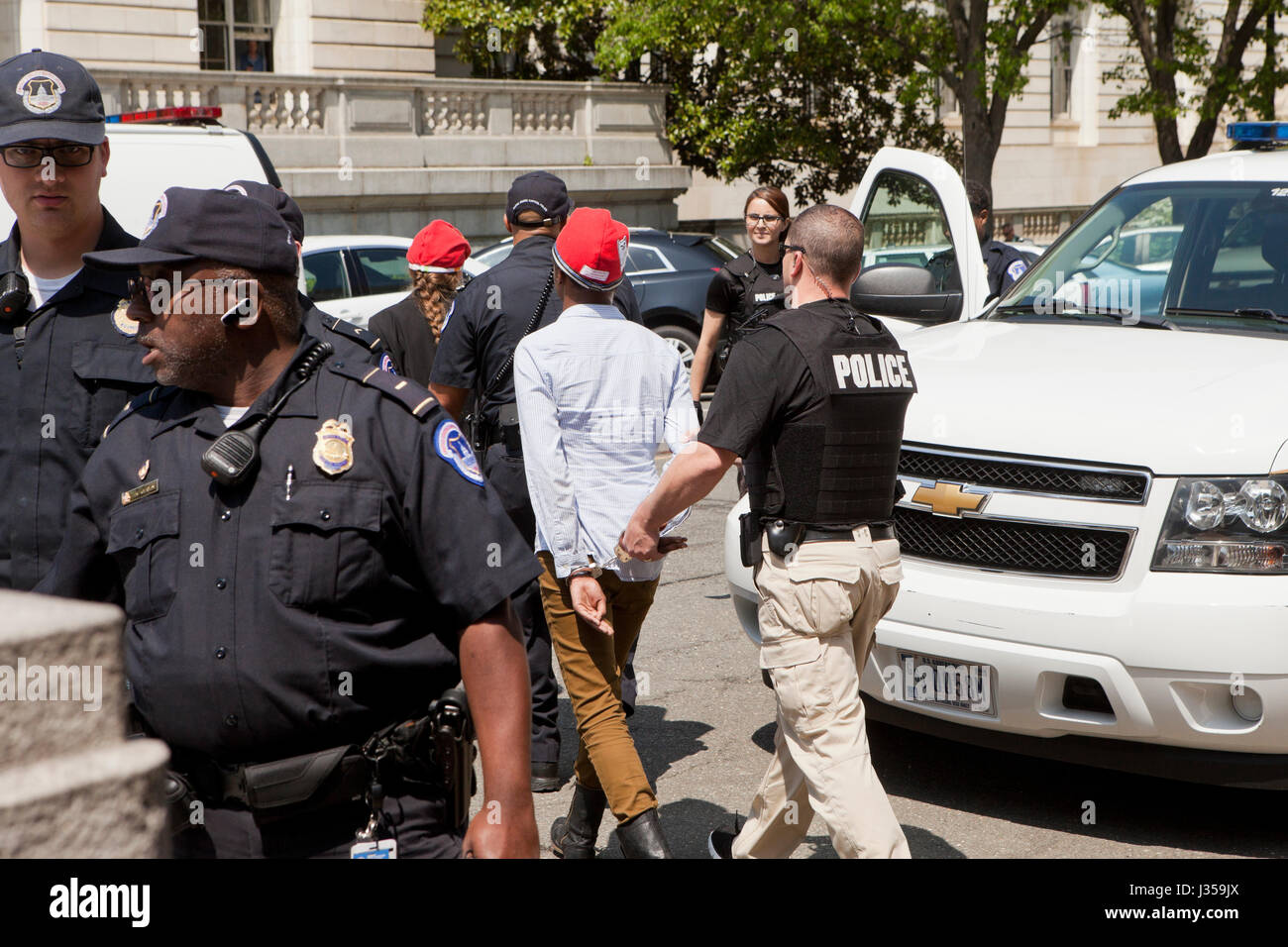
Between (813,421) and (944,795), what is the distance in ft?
6.04

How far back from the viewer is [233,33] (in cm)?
2492

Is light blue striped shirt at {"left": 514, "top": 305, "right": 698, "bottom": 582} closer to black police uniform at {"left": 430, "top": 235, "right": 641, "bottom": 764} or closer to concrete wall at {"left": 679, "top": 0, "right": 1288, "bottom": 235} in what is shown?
black police uniform at {"left": 430, "top": 235, "right": 641, "bottom": 764}

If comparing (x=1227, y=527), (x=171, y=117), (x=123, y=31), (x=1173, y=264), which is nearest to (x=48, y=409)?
(x=1227, y=527)

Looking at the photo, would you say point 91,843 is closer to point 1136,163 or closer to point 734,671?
point 734,671

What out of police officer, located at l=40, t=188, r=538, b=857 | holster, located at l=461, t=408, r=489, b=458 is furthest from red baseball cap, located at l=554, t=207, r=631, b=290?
police officer, located at l=40, t=188, r=538, b=857

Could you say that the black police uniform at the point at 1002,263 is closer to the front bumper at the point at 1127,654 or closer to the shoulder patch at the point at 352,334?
the front bumper at the point at 1127,654

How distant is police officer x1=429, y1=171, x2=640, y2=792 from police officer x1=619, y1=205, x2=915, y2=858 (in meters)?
1.29

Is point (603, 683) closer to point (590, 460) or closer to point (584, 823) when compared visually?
point (584, 823)

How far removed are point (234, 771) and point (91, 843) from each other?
82 cm

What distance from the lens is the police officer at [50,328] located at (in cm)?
310

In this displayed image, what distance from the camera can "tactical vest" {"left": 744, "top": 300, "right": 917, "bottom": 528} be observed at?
369 cm

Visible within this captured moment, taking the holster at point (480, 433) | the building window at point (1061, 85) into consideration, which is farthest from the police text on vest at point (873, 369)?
the building window at point (1061, 85)

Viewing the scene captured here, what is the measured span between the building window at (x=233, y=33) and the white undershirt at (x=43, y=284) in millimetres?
23030

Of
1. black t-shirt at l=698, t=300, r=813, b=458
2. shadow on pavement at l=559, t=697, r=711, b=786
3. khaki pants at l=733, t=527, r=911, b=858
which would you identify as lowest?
shadow on pavement at l=559, t=697, r=711, b=786
